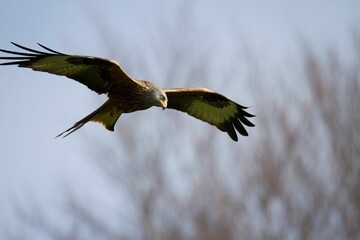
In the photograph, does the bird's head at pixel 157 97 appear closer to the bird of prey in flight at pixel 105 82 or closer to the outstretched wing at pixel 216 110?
the bird of prey in flight at pixel 105 82

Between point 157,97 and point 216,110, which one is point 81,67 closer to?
point 157,97

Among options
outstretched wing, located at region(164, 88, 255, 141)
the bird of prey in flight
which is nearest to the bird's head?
the bird of prey in flight

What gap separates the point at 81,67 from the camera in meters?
8.89

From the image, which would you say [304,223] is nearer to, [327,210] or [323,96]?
[327,210]

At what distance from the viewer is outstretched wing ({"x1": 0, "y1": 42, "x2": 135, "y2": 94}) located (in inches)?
335

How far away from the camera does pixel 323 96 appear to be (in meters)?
23.3

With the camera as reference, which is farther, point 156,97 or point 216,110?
point 216,110

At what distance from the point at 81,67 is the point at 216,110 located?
185 centimetres

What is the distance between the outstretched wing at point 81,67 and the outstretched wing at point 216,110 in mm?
1128

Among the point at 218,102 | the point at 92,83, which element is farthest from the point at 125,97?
the point at 218,102

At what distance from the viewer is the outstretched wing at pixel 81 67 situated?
27.9ft

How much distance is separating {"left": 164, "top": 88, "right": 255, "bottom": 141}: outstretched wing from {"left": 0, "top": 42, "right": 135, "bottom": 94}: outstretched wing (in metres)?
1.13

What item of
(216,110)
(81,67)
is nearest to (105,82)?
(81,67)

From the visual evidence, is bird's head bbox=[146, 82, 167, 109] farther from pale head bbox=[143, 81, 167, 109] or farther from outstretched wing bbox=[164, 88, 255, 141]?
outstretched wing bbox=[164, 88, 255, 141]
